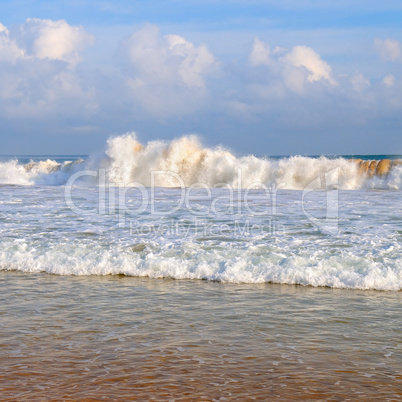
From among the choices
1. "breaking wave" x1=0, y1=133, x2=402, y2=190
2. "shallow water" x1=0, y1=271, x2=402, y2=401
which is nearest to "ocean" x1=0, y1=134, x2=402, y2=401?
"shallow water" x1=0, y1=271, x2=402, y2=401

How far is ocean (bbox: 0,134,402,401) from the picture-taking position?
378cm

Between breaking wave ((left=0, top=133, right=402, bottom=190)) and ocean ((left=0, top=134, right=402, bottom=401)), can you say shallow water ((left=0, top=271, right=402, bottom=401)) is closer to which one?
ocean ((left=0, top=134, right=402, bottom=401))

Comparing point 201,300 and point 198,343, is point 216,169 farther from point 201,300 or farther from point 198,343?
point 198,343

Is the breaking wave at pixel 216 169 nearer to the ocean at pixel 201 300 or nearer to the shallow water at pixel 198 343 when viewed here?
the ocean at pixel 201 300

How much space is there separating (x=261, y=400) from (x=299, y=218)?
8261mm

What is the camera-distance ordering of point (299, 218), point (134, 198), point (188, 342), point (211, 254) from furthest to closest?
point (134, 198) < point (299, 218) < point (211, 254) < point (188, 342)

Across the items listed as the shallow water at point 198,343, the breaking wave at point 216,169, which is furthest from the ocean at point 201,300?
the breaking wave at point 216,169

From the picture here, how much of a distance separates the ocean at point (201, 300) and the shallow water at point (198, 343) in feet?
0.06

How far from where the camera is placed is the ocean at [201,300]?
3.78m

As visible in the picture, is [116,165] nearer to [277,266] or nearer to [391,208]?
[391,208]

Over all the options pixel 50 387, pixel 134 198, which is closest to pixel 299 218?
pixel 134 198

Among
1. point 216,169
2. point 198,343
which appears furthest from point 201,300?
point 216,169

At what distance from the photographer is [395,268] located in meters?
7.17

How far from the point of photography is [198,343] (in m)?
4.56
